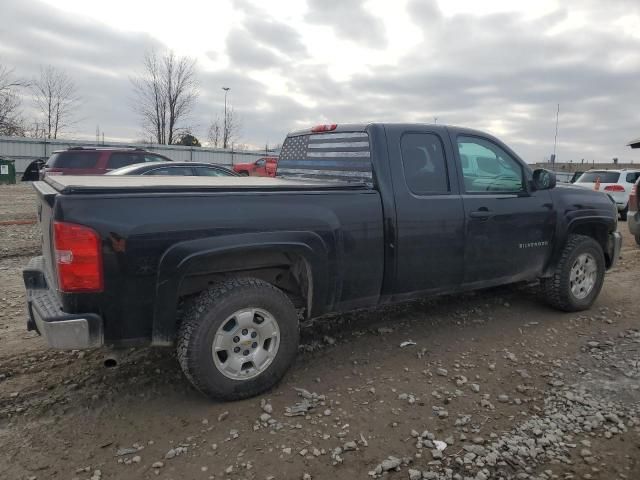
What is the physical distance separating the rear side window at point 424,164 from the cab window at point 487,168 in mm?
254

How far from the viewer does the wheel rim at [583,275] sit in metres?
5.22

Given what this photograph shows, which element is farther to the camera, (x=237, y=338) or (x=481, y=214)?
(x=481, y=214)

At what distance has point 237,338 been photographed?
3.26 metres

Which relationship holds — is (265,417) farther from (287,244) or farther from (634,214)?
(634,214)

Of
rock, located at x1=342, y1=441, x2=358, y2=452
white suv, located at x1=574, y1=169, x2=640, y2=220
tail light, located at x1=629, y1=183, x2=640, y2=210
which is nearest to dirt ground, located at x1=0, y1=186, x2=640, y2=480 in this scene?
rock, located at x1=342, y1=441, x2=358, y2=452

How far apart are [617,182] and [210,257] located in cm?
1559

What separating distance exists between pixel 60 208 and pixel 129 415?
1382 millimetres

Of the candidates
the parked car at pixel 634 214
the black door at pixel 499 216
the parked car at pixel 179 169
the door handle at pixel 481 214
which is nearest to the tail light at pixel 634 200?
the parked car at pixel 634 214

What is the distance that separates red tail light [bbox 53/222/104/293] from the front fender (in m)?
0.36

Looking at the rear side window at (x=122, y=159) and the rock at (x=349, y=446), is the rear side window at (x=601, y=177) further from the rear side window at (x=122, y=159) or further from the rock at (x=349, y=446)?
the rock at (x=349, y=446)

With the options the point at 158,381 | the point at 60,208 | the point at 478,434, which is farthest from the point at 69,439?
the point at 478,434

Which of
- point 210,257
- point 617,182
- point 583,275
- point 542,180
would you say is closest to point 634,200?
point 583,275

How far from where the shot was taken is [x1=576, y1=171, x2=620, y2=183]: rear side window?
15.3m

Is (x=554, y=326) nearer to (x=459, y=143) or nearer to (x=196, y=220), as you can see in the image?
(x=459, y=143)
